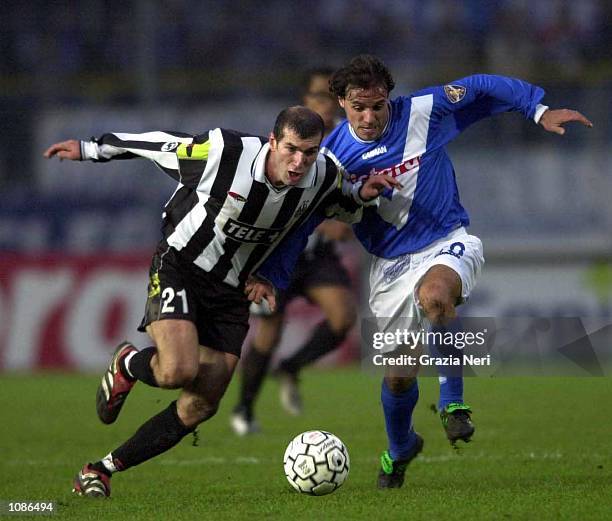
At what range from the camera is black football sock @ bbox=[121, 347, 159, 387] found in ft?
19.0

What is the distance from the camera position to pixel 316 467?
559cm

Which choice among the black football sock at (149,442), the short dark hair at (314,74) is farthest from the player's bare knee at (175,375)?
the short dark hair at (314,74)

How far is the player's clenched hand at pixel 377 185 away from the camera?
5.76 meters

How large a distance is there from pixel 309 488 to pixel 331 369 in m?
8.64

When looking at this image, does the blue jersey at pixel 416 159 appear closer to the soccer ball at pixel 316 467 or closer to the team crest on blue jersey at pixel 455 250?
the team crest on blue jersey at pixel 455 250

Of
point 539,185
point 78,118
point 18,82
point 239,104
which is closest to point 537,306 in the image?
point 539,185

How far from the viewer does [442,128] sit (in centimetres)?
623

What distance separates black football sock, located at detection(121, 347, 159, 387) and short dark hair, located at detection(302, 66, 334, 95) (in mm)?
3273

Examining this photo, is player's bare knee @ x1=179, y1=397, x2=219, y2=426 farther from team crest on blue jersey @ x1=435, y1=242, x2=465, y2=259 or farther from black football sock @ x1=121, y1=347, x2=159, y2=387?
team crest on blue jersey @ x1=435, y1=242, x2=465, y2=259

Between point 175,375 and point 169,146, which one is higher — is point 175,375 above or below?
below

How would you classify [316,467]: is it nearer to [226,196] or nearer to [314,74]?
[226,196]

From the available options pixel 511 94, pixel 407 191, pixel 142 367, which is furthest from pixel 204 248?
pixel 511 94

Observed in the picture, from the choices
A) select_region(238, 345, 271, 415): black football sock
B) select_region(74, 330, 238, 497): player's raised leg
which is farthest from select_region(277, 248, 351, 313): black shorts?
select_region(74, 330, 238, 497): player's raised leg

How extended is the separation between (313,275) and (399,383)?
3343 millimetres
